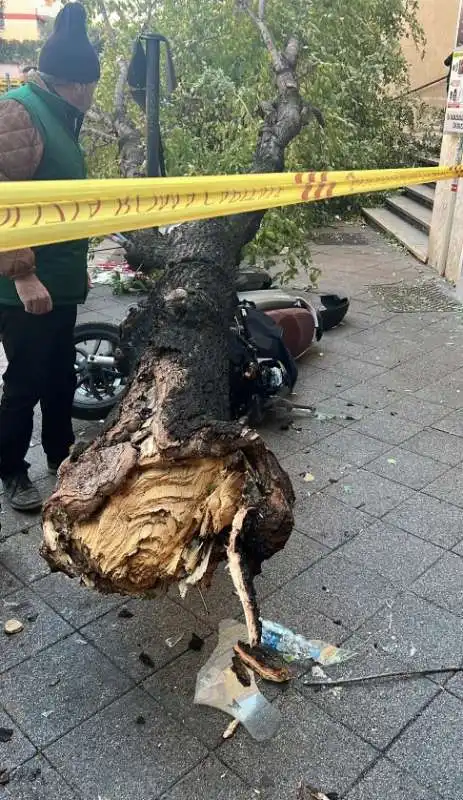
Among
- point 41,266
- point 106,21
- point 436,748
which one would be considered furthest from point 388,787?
point 106,21

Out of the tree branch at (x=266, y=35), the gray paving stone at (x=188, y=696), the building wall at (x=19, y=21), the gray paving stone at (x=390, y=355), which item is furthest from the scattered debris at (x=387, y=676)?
the building wall at (x=19, y=21)

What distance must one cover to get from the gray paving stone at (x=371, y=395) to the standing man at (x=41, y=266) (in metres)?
2.17

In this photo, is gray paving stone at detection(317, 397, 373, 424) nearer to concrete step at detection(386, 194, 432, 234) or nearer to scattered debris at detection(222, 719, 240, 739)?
scattered debris at detection(222, 719, 240, 739)

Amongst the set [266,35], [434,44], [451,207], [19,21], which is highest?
[19,21]

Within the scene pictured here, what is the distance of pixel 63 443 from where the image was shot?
13.2 feet

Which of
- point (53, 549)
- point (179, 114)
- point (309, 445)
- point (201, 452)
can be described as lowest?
point (309, 445)

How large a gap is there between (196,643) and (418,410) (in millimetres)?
2731

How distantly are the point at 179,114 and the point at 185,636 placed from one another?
17.8 ft

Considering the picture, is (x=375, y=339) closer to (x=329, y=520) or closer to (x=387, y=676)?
(x=329, y=520)

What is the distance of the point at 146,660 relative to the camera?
2629 millimetres

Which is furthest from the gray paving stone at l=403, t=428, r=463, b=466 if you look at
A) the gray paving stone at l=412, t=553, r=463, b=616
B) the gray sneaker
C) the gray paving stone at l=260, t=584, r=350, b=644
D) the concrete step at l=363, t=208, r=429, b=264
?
the concrete step at l=363, t=208, r=429, b=264

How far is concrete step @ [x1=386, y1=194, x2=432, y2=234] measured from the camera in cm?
1031

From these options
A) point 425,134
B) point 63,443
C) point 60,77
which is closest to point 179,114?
point 60,77

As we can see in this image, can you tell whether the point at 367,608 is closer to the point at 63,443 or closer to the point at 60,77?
the point at 63,443
